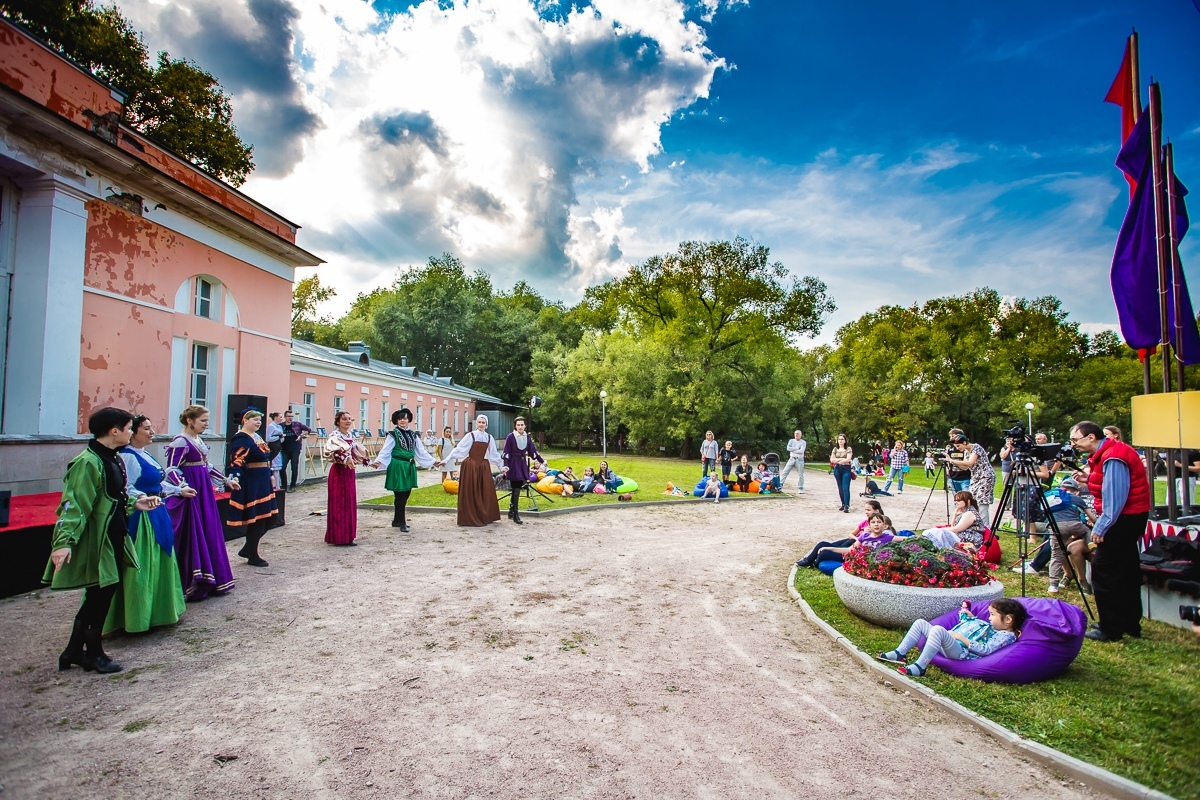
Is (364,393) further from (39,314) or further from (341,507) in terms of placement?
(341,507)

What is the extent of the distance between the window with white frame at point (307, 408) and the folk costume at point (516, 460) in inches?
479

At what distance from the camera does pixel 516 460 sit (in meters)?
10.8

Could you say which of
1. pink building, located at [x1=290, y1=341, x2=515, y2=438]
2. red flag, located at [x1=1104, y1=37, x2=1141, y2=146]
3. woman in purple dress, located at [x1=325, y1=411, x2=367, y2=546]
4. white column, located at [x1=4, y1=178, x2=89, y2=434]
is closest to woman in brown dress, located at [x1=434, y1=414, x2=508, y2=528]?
woman in purple dress, located at [x1=325, y1=411, x2=367, y2=546]

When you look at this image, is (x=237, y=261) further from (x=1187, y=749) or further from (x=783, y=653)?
(x=1187, y=749)

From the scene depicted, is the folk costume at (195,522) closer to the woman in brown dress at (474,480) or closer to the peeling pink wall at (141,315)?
the woman in brown dress at (474,480)

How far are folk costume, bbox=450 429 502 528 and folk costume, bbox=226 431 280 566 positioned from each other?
3456 millimetres

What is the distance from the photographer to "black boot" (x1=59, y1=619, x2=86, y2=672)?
162 inches

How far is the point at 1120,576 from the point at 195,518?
854cm

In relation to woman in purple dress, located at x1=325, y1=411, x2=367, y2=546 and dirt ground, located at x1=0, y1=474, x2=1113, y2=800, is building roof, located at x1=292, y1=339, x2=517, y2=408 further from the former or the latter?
dirt ground, located at x1=0, y1=474, x2=1113, y2=800

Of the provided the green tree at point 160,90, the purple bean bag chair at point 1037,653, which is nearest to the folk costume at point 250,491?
the purple bean bag chair at point 1037,653

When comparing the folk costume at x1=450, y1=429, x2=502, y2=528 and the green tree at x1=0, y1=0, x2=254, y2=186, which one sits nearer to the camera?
the folk costume at x1=450, y1=429, x2=502, y2=528

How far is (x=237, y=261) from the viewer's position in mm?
13820

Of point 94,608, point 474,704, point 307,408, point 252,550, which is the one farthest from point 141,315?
point 474,704

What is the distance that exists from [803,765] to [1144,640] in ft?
13.3
